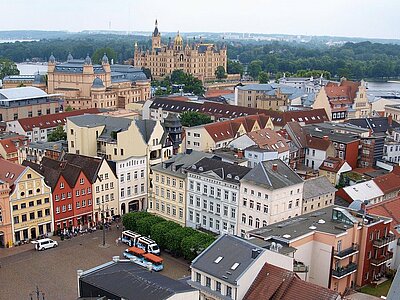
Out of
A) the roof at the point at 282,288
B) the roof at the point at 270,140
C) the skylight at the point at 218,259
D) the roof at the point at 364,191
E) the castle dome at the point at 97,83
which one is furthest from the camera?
the castle dome at the point at 97,83

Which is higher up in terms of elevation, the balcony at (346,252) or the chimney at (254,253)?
the chimney at (254,253)

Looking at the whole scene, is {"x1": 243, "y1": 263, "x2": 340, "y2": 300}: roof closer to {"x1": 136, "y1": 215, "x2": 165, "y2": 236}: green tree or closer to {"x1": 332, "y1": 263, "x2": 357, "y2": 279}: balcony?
{"x1": 332, "y1": 263, "x2": 357, "y2": 279}: balcony

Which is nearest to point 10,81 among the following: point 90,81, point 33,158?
point 90,81

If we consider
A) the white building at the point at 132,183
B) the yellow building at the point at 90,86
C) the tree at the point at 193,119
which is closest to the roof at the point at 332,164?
the white building at the point at 132,183

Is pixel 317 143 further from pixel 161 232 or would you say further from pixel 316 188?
pixel 161 232

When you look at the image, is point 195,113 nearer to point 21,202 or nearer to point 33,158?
point 33,158

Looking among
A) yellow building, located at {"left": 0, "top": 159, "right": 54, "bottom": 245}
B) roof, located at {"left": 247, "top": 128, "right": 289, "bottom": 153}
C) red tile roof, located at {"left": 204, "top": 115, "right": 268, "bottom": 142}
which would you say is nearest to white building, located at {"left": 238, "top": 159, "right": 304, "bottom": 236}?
roof, located at {"left": 247, "top": 128, "right": 289, "bottom": 153}

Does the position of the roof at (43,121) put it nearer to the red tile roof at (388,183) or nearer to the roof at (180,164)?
the roof at (180,164)
